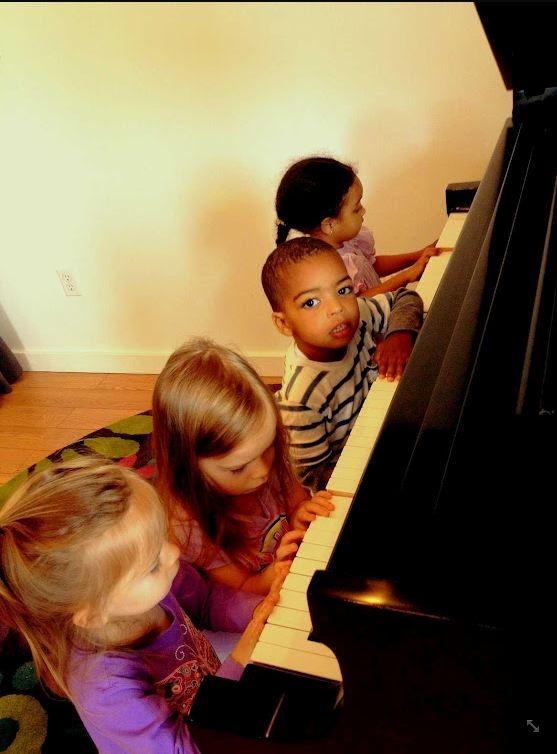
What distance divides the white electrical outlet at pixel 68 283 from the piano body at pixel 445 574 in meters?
1.99

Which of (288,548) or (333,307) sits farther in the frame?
(333,307)

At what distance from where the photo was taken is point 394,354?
119 cm

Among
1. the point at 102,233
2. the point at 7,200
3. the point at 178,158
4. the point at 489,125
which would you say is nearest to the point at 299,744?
the point at 489,125

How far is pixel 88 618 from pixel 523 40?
1.18 meters

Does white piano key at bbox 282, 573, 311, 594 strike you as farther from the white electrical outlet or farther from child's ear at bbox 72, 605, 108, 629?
the white electrical outlet

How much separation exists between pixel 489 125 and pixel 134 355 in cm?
163

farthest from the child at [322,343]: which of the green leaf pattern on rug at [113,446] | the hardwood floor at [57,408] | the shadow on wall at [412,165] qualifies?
the hardwood floor at [57,408]

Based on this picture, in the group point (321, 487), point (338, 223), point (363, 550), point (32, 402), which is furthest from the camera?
point (32, 402)

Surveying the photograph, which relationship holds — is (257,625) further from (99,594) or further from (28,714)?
(28,714)

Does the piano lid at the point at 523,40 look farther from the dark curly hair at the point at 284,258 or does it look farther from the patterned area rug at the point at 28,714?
the patterned area rug at the point at 28,714

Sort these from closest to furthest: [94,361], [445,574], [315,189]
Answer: [445,574] → [315,189] → [94,361]

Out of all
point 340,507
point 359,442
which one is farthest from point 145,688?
point 359,442

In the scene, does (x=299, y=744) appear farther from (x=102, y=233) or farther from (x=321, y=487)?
(x=102, y=233)

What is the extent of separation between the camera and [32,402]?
2.68 meters
